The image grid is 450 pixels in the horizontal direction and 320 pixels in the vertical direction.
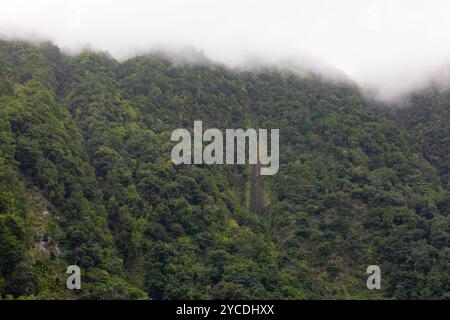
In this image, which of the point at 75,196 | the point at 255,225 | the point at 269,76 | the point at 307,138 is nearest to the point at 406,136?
the point at 307,138

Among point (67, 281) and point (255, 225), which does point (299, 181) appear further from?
point (67, 281)

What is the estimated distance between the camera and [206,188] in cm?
9169

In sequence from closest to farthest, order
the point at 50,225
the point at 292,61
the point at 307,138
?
the point at 50,225
the point at 307,138
the point at 292,61

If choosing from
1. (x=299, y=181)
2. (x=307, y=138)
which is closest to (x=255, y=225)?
(x=299, y=181)

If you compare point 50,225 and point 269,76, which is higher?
point 269,76

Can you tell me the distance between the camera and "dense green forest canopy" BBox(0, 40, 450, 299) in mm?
73812

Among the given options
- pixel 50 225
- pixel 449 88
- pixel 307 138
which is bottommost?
pixel 50 225

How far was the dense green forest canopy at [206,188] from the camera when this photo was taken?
242ft

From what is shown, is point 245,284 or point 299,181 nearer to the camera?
point 245,284

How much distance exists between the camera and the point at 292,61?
12675cm

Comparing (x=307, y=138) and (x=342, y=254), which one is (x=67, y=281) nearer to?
(x=342, y=254)
